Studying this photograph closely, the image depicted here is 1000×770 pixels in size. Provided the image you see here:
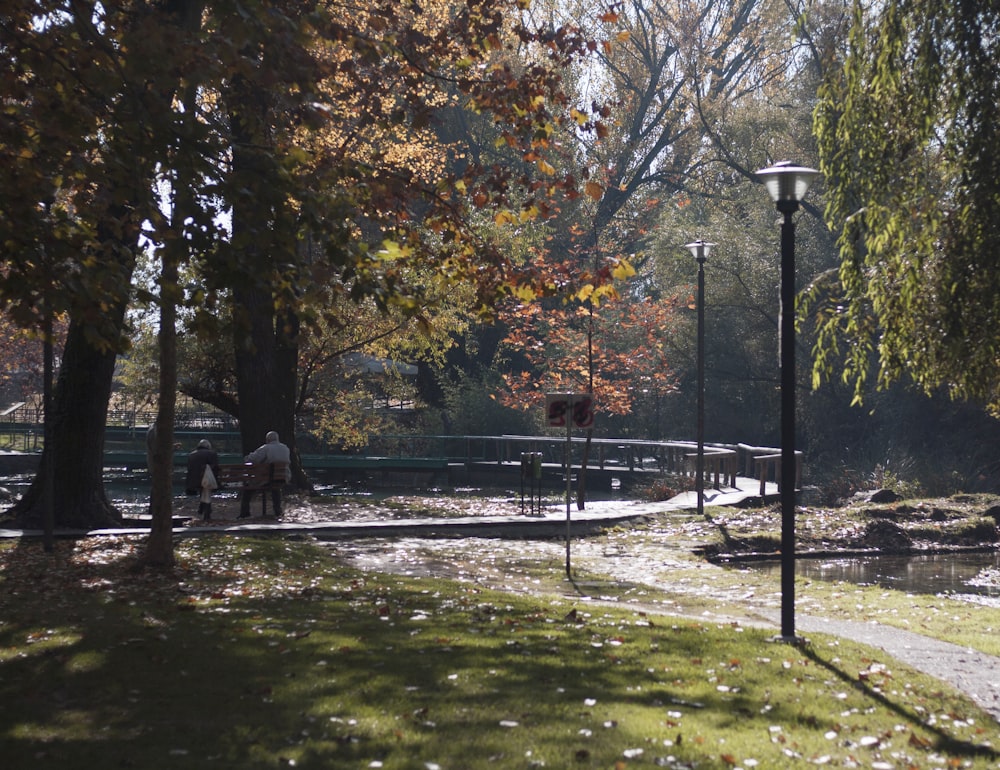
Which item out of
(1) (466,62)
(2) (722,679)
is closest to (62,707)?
(2) (722,679)

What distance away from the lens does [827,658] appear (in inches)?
385

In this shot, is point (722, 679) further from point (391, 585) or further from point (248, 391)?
point (248, 391)

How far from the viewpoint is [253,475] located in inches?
823

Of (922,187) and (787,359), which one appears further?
(922,187)

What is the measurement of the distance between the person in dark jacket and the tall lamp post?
495 inches

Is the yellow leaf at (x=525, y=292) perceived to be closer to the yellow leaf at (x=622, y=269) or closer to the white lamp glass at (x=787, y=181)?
the yellow leaf at (x=622, y=269)

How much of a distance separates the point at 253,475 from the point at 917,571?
1114 centimetres

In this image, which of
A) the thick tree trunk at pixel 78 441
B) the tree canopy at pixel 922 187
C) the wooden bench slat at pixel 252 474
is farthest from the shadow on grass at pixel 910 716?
the wooden bench slat at pixel 252 474

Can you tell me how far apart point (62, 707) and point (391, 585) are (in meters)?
6.69

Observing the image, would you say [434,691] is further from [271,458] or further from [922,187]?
[271,458]

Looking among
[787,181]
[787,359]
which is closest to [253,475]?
[787,359]

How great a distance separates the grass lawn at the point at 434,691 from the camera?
6.69 meters

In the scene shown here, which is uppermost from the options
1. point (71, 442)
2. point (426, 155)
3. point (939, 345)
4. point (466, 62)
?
point (426, 155)

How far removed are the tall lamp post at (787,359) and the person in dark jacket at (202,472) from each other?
41.3 feet
